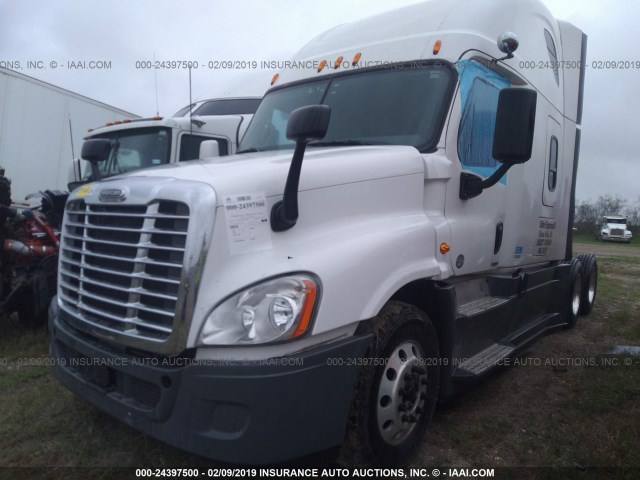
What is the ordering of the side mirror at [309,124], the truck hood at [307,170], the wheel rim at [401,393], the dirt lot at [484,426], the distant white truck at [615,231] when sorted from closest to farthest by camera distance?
the side mirror at [309,124] < the truck hood at [307,170] < the wheel rim at [401,393] < the dirt lot at [484,426] < the distant white truck at [615,231]

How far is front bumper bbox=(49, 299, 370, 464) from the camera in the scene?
7.98ft

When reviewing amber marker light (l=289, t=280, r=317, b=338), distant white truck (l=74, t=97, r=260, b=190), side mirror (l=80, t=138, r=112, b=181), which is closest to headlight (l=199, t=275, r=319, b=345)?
amber marker light (l=289, t=280, r=317, b=338)

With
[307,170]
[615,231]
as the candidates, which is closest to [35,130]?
[307,170]

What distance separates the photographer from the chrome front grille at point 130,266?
260cm

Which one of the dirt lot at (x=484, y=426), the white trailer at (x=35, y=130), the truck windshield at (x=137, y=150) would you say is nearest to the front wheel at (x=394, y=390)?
the dirt lot at (x=484, y=426)

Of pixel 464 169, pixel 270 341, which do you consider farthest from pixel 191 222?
pixel 464 169

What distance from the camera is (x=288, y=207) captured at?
107 inches

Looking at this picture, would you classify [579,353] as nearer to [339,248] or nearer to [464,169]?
[464,169]

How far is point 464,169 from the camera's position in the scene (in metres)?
3.86

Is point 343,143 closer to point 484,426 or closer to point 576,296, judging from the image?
point 484,426

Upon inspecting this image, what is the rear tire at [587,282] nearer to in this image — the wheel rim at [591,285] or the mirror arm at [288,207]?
the wheel rim at [591,285]

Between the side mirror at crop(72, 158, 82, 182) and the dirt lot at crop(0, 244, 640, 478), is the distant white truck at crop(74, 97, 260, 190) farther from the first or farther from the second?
the dirt lot at crop(0, 244, 640, 478)

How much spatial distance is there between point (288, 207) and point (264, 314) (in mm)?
576

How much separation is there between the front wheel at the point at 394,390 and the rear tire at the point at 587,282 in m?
5.49
